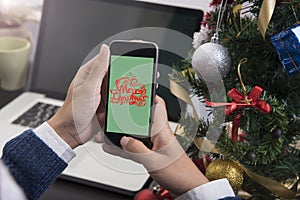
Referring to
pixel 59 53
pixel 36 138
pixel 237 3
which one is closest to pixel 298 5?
pixel 237 3

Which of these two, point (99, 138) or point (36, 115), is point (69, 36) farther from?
point (99, 138)

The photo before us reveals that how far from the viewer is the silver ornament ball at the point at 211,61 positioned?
562 millimetres

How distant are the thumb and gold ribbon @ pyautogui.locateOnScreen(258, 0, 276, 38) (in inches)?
7.2

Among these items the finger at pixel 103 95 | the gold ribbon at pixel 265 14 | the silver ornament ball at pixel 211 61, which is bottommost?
the finger at pixel 103 95

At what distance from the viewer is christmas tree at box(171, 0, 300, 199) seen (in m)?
0.56

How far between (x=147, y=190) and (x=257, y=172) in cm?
18

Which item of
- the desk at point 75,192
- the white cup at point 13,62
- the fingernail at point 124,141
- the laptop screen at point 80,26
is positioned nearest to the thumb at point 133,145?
the fingernail at point 124,141

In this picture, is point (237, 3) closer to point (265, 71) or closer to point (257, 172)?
point (265, 71)

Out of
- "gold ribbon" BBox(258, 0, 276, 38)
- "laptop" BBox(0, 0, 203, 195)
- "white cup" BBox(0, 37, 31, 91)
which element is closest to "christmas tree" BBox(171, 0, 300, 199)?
A: "gold ribbon" BBox(258, 0, 276, 38)

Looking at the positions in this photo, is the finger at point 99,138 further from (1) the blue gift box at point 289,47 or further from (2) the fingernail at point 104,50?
(1) the blue gift box at point 289,47

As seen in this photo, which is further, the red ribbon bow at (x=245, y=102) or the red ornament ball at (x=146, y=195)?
the red ornament ball at (x=146, y=195)

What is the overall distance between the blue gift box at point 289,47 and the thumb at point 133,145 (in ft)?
0.60

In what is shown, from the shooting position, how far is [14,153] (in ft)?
1.84

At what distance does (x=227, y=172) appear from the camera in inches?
23.2
